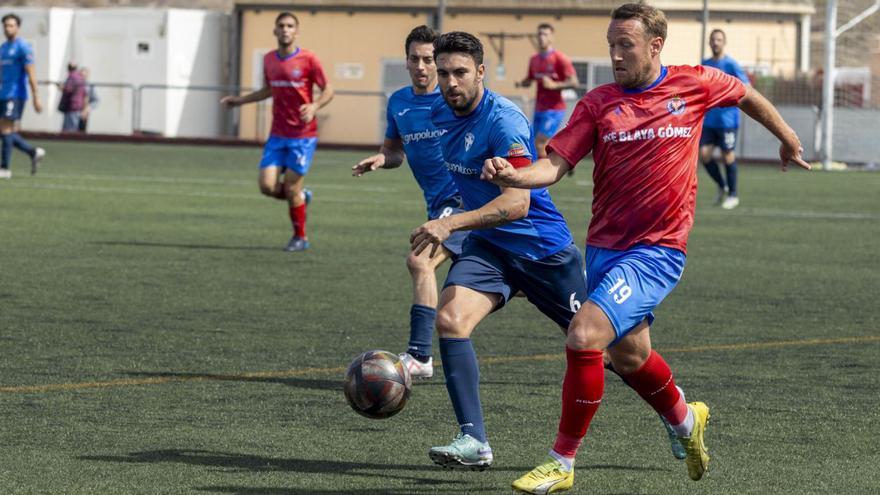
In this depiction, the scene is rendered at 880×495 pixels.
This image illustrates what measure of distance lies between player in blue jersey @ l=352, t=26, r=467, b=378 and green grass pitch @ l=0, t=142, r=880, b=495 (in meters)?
0.25

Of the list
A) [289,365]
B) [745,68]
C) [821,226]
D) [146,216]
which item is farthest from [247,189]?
[745,68]

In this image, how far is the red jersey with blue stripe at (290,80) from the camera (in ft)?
54.0

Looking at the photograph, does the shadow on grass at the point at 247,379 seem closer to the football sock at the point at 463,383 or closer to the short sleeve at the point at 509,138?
the football sock at the point at 463,383

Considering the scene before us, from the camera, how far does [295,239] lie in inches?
650

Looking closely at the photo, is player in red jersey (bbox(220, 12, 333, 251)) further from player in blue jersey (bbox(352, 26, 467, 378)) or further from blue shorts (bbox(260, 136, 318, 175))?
Answer: player in blue jersey (bbox(352, 26, 467, 378))

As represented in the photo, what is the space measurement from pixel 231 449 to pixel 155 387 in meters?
1.62

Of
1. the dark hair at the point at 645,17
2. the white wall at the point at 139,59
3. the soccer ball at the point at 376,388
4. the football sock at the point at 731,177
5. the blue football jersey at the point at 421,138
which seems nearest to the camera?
the dark hair at the point at 645,17

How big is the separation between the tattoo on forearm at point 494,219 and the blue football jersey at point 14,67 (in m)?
19.1

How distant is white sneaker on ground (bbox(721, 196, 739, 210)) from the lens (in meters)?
23.1

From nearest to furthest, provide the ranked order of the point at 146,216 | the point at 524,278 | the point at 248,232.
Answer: the point at 524,278 < the point at 248,232 < the point at 146,216

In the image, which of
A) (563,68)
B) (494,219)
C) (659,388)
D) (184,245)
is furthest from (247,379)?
(563,68)

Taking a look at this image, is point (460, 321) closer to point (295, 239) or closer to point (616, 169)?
point (616, 169)

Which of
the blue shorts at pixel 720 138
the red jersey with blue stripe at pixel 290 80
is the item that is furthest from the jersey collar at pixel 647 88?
the blue shorts at pixel 720 138

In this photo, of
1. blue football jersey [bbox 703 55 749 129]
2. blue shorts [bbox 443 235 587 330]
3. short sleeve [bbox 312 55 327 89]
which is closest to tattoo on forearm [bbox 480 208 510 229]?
blue shorts [bbox 443 235 587 330]
